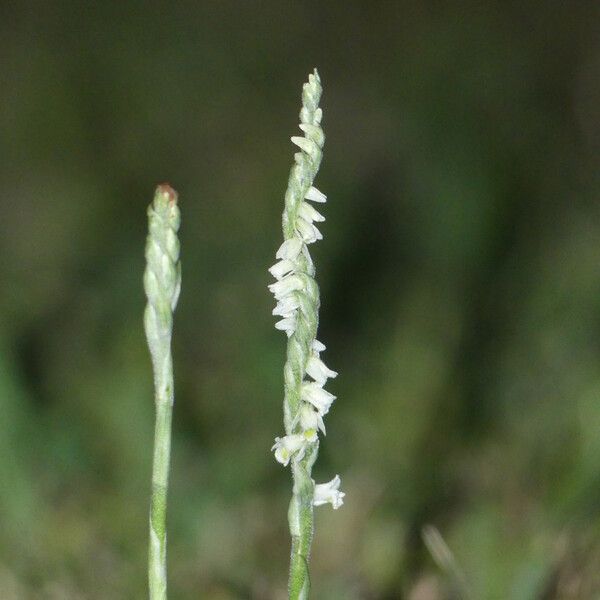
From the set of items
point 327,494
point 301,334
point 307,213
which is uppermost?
point 307,213

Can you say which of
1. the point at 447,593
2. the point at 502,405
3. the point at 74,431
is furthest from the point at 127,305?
the point at 447,593

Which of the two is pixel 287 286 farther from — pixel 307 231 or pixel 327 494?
pixel 327 494

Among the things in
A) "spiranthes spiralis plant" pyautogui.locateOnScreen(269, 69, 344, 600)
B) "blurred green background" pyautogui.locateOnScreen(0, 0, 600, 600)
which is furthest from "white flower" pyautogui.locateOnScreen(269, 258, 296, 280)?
"blurred green background" pyautogui.locateOnScreen(0, 0, 600, 600)

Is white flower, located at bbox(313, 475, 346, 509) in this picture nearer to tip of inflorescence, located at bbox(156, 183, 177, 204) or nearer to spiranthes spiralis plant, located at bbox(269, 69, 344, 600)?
spiranthes spiralis plant, located at bbox(269, 69, 344, 600)

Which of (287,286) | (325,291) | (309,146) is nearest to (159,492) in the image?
(287,286)

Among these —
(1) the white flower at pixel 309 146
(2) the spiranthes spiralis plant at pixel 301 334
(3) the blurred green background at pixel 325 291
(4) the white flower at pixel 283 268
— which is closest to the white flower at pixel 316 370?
(2) the spiranthes spiralis plant at pixel 301 334

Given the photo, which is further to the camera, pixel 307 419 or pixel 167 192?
pixel 307 419

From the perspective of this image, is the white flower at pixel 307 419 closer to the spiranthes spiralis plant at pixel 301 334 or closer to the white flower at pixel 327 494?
the spiranthes spiralis plant at pixel 301 334

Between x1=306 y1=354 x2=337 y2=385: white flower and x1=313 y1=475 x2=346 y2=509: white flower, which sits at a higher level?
x1=306 y1=354 x2=337 y2=385: white flower
